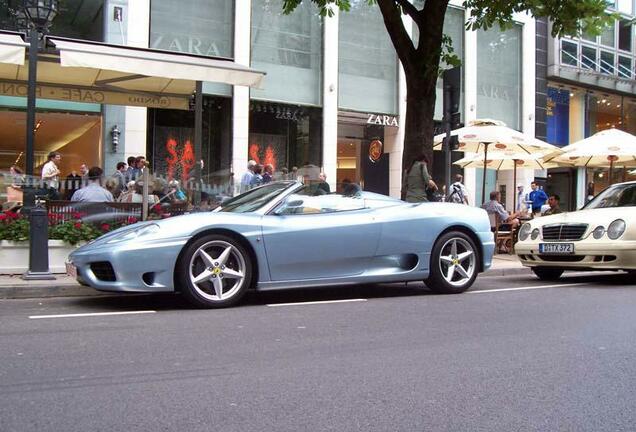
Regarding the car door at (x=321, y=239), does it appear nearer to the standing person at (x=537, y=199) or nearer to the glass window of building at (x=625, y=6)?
the standing person at (x=537, y=199)

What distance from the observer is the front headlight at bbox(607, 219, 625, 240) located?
8.02 metres

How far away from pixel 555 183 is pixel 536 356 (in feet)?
80.0

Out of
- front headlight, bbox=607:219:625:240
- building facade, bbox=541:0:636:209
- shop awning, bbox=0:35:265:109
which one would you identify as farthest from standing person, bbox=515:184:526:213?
shop awning, bbox=0:35:265:109

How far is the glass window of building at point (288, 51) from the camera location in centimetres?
1688

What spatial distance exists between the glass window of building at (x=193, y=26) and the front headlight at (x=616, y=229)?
10.8 metres

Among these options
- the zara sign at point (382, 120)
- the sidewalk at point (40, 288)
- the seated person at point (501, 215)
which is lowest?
the sidewalk at point (40, 288)

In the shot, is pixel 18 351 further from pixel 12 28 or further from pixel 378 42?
pixel 378 42

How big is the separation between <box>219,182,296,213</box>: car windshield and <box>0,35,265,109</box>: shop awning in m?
3.05

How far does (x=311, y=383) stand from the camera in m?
3.69

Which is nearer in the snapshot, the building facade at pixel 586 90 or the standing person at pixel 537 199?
the standing person at pixel 537 199

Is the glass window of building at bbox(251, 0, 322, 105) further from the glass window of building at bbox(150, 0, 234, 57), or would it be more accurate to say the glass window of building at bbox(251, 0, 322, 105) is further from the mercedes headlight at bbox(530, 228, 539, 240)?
the mercedes headlight at bbox(530, 228, 539, 240)

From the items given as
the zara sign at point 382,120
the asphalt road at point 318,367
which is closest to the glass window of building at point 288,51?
the zara sign at point 382,120

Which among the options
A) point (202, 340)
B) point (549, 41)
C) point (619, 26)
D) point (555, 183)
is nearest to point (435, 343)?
point (202, 340)

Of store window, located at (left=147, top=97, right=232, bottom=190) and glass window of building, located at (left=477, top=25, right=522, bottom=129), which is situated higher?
glass window of building, located at (left=477, top=25, right=522, bottom=129)
